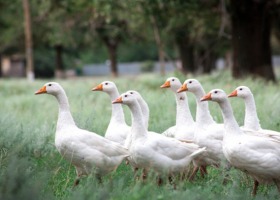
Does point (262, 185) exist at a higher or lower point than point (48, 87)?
lower

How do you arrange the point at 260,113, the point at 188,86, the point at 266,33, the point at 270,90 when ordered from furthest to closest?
the point at 266,33 → the point at 270,90 → the point at 260,113 → the point at 188,86

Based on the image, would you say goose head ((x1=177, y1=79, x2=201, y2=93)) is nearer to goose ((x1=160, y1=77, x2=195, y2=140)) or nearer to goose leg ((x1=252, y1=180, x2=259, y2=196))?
goose ((x1=160, y1=77, x2=195, y2=140))

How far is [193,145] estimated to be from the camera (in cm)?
612

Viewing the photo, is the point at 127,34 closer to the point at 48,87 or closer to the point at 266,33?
the point at 266,33

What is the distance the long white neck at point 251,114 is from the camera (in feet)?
22.0

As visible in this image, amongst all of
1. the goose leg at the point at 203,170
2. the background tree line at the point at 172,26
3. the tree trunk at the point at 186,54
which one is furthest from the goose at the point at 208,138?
the tree trunk at the point at 186,54

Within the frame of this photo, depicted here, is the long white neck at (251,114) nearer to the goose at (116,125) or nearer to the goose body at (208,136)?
the goose body at (208,136)

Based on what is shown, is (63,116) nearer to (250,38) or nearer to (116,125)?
(116,125)

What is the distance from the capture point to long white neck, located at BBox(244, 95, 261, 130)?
6.69 m

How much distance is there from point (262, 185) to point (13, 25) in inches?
1428

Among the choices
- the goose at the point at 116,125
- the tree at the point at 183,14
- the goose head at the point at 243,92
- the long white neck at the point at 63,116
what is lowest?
the goose at the point at 116,125

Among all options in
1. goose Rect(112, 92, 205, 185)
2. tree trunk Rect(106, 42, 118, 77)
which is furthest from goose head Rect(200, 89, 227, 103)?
tree trunk Rect(106, 42, 118, 77)

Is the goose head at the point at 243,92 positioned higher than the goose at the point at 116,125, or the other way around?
the goose head at the point at 243,92

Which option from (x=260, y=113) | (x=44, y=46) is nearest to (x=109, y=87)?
(x=260, y=113)
